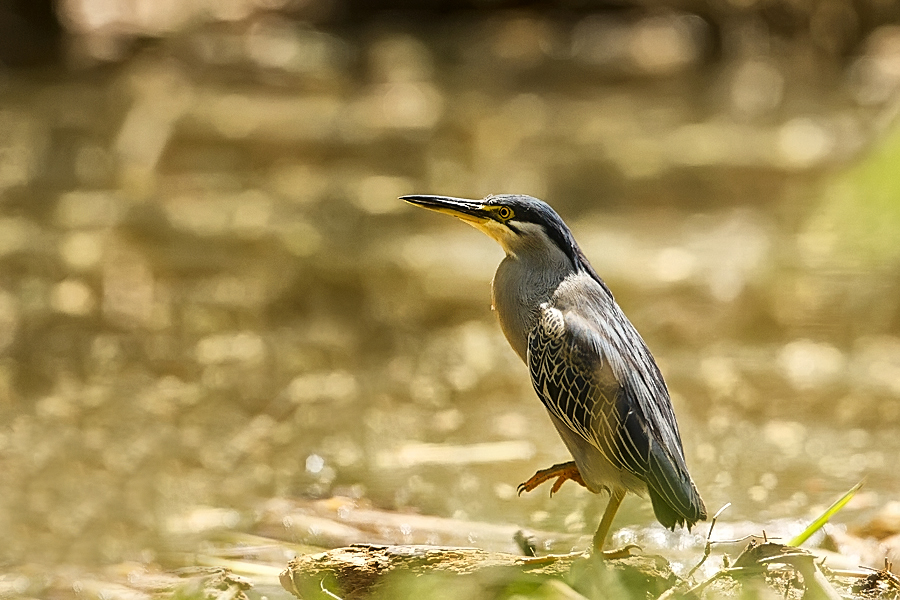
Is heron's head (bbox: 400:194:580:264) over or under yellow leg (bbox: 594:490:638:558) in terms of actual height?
over

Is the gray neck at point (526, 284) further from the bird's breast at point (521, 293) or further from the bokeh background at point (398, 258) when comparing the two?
the bokeh background at point (398, 258)

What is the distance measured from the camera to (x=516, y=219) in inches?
161

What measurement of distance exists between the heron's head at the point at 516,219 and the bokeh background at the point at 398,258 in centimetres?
113

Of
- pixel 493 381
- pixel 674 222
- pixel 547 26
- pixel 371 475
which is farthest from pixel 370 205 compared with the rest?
pixel 547 26

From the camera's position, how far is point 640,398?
3.65 metres

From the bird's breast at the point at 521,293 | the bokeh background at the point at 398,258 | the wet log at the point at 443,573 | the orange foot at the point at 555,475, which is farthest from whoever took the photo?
the bokeh background at the point at 398,258

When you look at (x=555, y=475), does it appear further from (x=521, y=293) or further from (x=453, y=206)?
(x=453, y=206)

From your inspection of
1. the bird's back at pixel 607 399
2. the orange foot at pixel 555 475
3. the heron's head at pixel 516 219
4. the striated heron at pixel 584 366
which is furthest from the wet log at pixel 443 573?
the heron's head at pixel 516 219

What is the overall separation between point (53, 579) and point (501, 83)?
37.0 ft

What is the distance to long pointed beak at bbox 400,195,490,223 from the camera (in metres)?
4.08

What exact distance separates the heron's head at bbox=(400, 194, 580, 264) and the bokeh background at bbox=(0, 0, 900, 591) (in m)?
1.13

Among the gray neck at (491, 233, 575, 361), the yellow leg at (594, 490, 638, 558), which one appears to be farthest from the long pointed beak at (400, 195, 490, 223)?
the yellow leg at (594, 490, 638, 558)

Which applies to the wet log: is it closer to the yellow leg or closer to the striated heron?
the yellow leg

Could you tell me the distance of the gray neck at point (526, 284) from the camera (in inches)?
158
